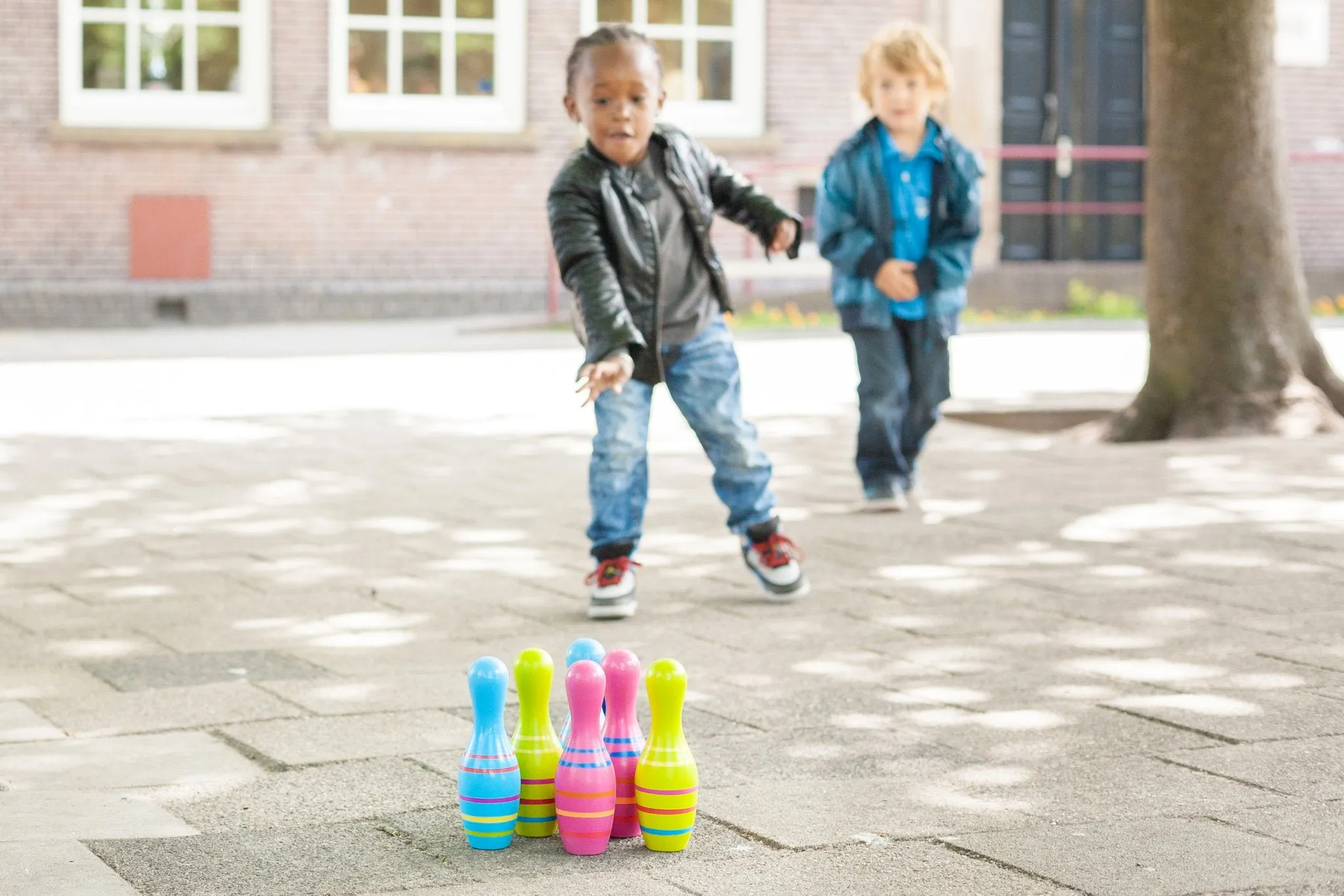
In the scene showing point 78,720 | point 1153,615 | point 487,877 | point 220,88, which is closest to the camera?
point 487,877

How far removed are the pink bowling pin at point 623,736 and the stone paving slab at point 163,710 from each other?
121 centimetres

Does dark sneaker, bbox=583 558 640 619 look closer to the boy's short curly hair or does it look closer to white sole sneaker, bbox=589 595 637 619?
white sole sneaker, bbox=589 595 637 619

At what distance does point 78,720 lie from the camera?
14.5 ft

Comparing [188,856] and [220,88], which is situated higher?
[220,88]

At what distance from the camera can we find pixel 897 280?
7203mm

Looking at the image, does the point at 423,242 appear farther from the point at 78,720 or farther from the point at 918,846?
the point at 918,846

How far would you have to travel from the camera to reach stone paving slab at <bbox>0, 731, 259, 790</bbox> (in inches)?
153

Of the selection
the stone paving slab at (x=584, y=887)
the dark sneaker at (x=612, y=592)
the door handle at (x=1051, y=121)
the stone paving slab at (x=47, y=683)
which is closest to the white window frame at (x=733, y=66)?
the door handle at (x=1051, y=121)

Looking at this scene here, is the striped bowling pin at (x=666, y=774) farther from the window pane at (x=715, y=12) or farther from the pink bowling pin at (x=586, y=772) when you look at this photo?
the window pane at (x=715, y=12)

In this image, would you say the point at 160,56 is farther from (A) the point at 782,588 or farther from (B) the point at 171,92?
(A) the point at 782,588

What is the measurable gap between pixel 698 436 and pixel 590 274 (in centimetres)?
63

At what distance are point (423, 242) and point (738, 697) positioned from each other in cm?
1319

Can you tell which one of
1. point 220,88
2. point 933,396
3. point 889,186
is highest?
point 220,88

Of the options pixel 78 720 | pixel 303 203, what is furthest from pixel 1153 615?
pixel 303 203
